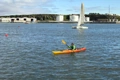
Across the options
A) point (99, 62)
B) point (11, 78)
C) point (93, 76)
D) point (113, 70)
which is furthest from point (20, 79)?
point (99, 62)

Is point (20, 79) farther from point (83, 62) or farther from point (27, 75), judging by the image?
point (83, 62)

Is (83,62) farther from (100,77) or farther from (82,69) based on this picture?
(100,77)

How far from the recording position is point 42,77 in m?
27.8

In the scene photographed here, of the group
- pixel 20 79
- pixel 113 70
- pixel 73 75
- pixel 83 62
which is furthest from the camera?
pixel 83 62

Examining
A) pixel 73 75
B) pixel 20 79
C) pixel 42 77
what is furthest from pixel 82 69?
pixel 20 79

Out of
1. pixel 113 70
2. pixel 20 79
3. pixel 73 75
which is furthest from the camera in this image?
pixel 113 70

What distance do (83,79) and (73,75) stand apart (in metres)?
1.76

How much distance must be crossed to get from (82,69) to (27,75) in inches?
262

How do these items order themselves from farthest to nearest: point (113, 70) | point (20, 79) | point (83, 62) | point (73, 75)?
point (83, 62)
point (113, 70)
point (73, 75)
point (20, 79)

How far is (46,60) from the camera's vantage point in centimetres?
3744

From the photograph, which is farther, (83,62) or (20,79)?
(83,62)

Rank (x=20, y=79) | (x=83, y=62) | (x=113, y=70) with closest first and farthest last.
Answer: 1. (x=20, y=79)
2. (x=113, y=70)
3. (x=83, y=62)

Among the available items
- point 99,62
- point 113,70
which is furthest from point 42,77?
point 99,62

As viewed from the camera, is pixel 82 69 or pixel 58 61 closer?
pixel 82 69
